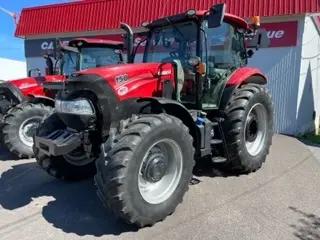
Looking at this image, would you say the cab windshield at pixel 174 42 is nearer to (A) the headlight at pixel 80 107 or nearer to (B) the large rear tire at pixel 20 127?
(A) the headlight at pixel 80 107

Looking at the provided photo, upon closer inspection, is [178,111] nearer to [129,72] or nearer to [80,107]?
[129,72]

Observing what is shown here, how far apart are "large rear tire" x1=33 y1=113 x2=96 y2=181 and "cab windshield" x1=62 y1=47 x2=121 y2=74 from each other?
2.77 metres

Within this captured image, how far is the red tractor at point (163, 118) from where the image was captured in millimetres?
3527

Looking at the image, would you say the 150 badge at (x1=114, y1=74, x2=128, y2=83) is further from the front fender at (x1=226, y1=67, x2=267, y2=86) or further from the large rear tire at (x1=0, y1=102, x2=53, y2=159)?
the large rear tire at (x1=0, y1=102, x2=53, y2=159)

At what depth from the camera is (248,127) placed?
548 centimetres

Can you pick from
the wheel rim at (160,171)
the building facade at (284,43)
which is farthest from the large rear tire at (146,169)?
the building facade at (284,43)

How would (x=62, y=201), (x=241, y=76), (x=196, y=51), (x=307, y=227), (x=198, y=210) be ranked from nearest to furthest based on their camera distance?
(x=307, y=227)
(x=198, y=210)
(x=62, y=201)
(x=196, y=51)
(x=241, y=76)

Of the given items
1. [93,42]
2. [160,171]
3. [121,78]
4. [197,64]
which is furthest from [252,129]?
[93,42]

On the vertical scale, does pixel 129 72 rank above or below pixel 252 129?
above

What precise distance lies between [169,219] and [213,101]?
6.68 ft

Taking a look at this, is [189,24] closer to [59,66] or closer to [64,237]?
[64,237]

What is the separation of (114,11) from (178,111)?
8500 millimetres

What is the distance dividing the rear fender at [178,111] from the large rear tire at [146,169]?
33 cm

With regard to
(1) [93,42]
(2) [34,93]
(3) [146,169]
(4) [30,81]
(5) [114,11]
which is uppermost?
(5) [114,11]
